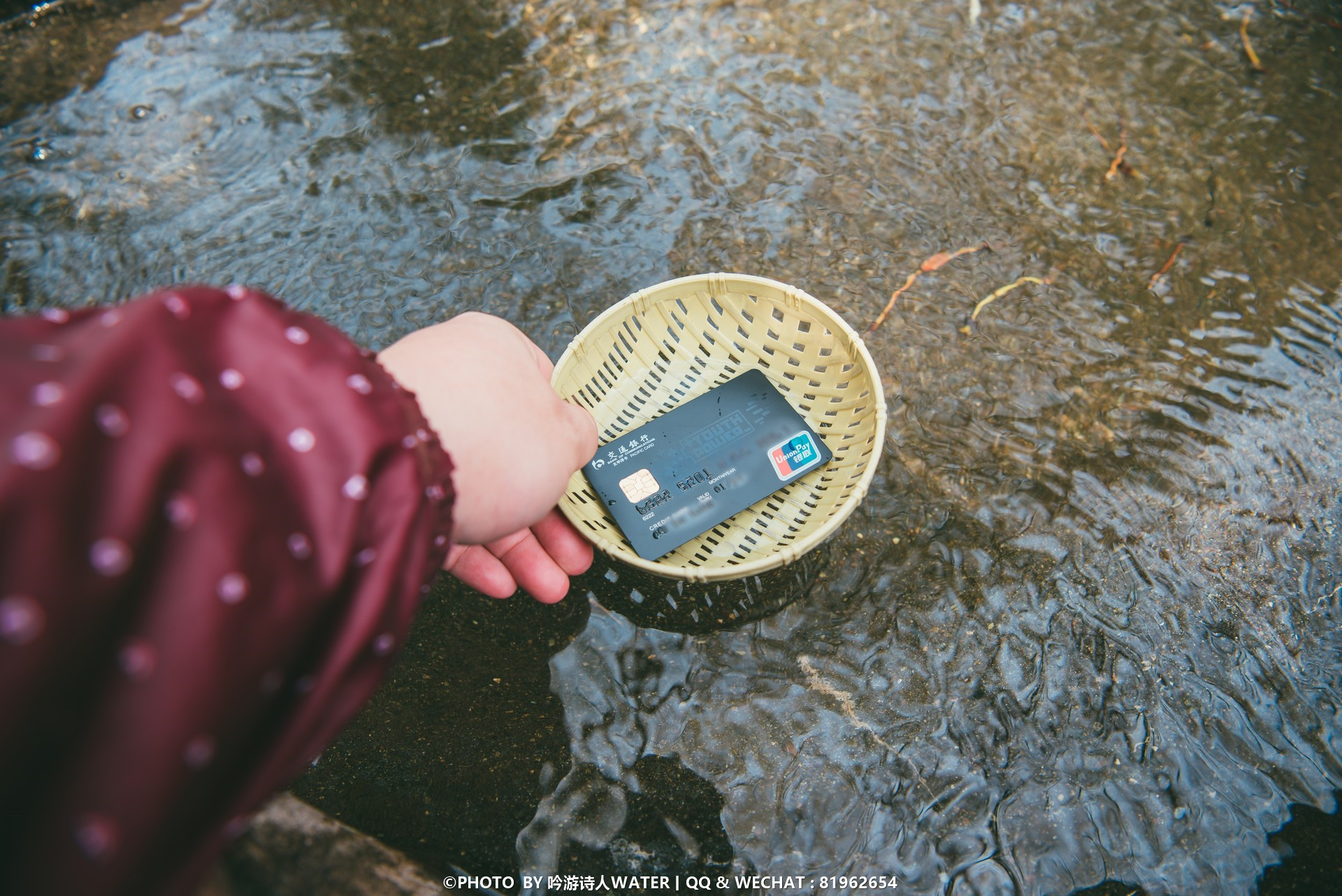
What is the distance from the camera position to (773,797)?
1.25 metres

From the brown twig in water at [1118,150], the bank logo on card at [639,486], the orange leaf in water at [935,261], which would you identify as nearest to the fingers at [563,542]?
the bank logo on card at [639,486]

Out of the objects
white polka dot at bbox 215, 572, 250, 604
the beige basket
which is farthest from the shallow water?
white polka dot at bbox 215, 572, 250, 604

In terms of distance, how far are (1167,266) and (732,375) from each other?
103cm

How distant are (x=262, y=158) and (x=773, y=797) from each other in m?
1.92

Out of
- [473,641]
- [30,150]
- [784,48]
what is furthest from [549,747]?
[30,150]

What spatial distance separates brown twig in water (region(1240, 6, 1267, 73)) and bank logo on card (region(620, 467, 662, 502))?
76.6 inches

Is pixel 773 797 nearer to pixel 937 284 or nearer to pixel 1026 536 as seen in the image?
→ pixel 1026 536

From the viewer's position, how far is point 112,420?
620 millimetres

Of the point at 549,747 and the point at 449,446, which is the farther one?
the point at 549,747

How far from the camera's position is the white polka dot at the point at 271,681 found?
66 centimetres

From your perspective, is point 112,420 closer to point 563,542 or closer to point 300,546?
point 300,546

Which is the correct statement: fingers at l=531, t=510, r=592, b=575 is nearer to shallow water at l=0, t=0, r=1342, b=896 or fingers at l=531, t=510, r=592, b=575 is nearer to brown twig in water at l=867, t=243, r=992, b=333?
shallow water at l=0, t=0, r=1342, b=896

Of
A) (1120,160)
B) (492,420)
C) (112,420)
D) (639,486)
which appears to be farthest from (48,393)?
(1120,160)

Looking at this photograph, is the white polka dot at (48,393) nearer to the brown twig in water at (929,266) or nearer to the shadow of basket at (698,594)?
the shadow of basket at (698,594)
